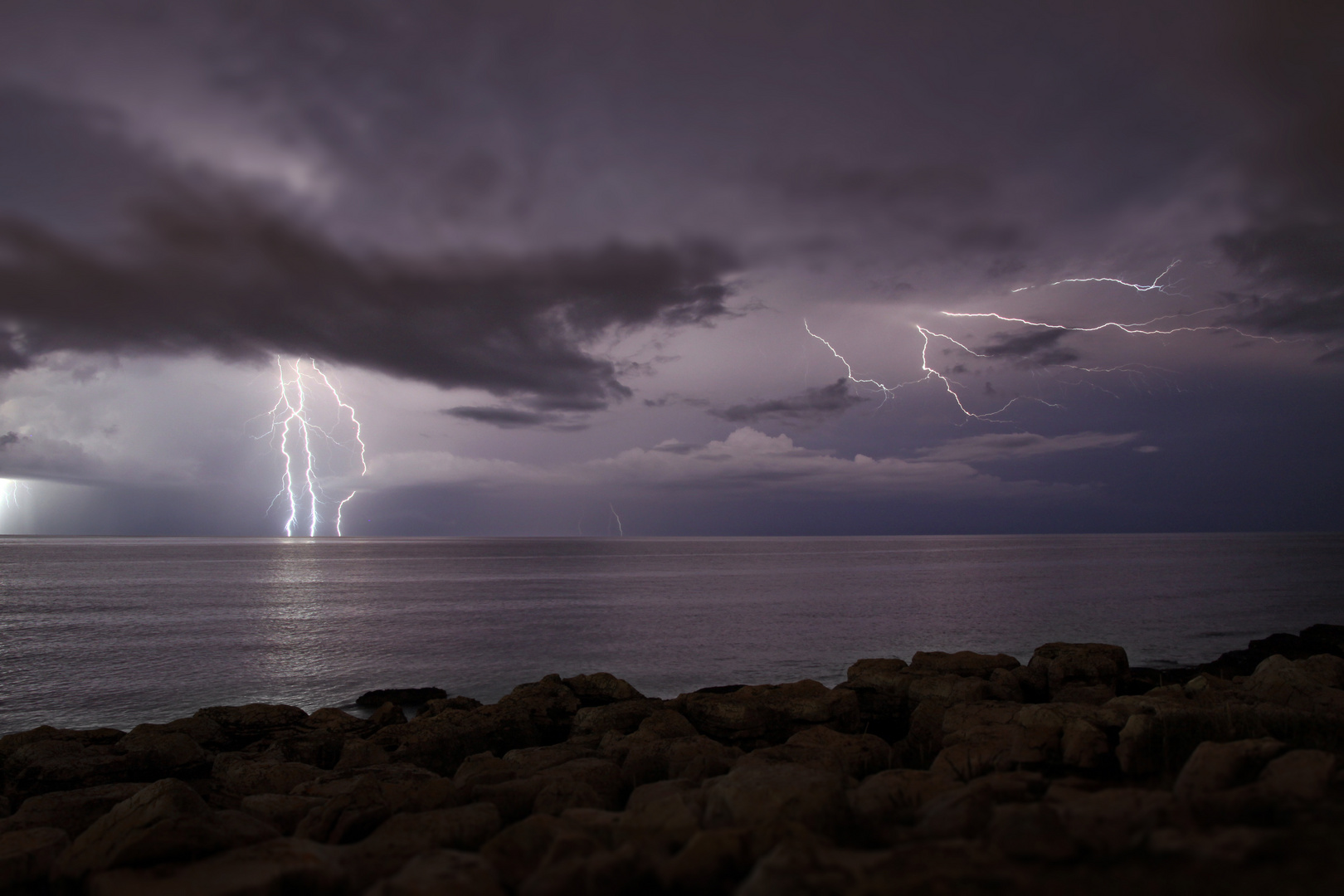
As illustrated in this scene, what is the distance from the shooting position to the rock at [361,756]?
486 inches

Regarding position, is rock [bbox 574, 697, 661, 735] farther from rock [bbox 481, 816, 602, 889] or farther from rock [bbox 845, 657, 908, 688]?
rock [bbox 481, 816, 602, 889]

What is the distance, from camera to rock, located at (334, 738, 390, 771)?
1235 cm

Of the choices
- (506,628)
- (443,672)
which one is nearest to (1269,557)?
(506,628)

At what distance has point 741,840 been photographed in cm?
490

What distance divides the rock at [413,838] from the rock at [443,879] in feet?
2.56

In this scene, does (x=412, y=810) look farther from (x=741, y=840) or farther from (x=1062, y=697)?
(x=1062, y=697)

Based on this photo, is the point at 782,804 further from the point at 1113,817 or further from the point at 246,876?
the point at 246,876

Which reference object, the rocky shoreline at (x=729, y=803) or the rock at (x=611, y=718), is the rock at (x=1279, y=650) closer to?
the rocky shoreline at (x=729, y=803)

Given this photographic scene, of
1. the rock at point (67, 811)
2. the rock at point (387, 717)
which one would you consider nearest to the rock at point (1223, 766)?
the rock at point (67, 811)

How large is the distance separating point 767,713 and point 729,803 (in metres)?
8.45

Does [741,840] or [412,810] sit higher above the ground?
[741,840]

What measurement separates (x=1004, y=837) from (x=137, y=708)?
81.7 ft

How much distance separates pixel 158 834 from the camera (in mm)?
6266

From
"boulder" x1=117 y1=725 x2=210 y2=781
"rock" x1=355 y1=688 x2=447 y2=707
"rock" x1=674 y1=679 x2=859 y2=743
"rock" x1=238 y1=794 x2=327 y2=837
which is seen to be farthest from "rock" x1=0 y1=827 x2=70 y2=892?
"rock" x1=355 y1=688 x2=447 y2=707
